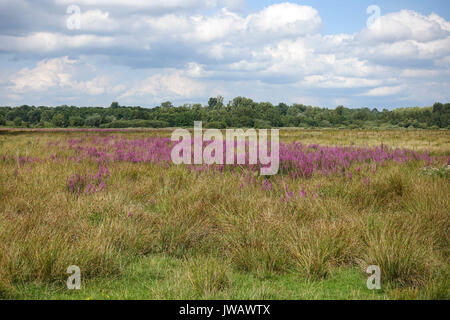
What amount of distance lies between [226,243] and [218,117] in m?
119

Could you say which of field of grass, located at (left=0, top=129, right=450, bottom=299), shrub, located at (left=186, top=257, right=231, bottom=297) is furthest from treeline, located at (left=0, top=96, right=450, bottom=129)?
shrub, located at (left=186, top=257, right=231, bottom=297)

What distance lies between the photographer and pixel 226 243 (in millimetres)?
4590

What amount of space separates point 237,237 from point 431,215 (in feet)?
10.3

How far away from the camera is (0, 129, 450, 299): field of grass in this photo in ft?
11.5

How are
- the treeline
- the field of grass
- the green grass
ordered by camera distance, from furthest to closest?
the treeline → the field of grass → the green grass

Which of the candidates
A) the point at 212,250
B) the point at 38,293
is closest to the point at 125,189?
the point at 212,250

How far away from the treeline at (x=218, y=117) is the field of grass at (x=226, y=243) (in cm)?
8437

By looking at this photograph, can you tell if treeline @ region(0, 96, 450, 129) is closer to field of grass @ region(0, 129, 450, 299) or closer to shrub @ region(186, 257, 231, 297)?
field of grass @ region(0, 129, 450, 299)

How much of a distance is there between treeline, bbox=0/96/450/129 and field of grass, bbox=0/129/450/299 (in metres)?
84.4
